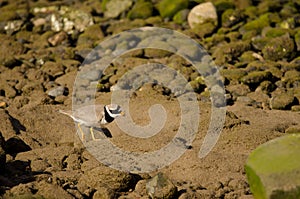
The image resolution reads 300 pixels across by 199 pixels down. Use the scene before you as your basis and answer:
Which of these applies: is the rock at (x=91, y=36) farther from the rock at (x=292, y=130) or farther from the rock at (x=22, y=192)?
the rock at (x=22, y=192)

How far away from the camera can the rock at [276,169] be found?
3.99 m

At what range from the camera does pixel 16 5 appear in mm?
13562

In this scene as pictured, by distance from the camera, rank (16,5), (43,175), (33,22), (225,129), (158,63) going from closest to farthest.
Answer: (43,175)
(225,129)
(158,63)
(33,22)
(16,5)

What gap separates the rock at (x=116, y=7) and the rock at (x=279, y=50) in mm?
4489

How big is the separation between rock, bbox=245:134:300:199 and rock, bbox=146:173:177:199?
0.82 metres

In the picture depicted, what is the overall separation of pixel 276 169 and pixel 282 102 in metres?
3.56

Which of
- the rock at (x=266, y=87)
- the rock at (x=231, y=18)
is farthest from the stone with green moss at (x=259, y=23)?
the rock at (x=266, y=87)

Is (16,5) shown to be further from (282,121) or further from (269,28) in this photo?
(282,121)

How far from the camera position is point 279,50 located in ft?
31.2

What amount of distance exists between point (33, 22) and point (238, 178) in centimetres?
864

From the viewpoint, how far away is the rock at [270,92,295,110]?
7.40 m

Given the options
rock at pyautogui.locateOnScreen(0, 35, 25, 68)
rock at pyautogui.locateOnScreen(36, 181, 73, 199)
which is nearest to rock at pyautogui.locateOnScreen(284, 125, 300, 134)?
rock at pyautogui.locateOnScreen(36, 181, 73, 199)

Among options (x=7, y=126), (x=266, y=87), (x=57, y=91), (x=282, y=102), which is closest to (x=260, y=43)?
(x=266, y=87)

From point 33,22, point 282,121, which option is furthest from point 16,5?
point 282,121
